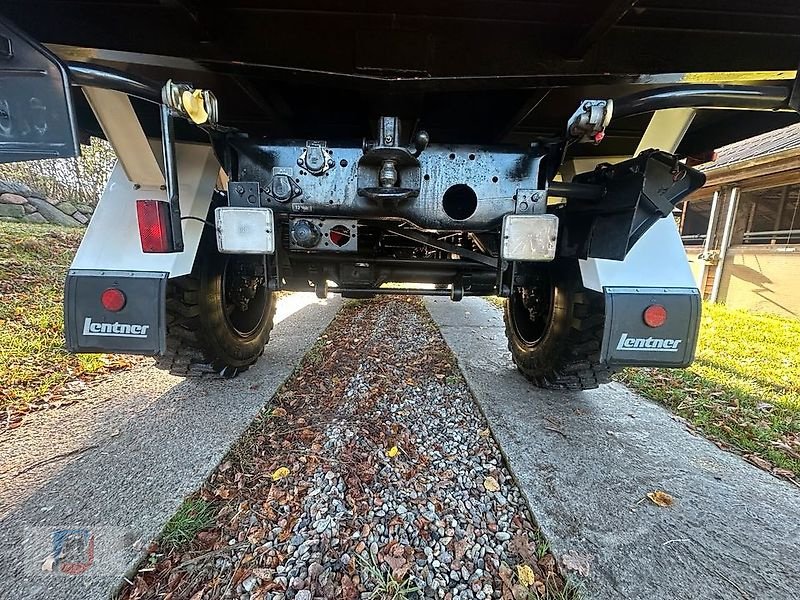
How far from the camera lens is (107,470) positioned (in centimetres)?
146

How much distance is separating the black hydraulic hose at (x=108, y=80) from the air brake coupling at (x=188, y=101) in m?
0.06

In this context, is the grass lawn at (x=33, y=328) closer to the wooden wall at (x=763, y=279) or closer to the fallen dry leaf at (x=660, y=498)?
the fallen dry leaf at (x=660, y=498)

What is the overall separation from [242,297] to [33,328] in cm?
197

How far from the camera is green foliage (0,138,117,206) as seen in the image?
752 cm

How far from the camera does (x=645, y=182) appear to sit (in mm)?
1313

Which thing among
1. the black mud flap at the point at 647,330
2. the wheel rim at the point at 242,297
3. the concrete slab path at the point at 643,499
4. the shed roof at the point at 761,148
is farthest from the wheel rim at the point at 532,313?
the shed roof at the point at 761,148

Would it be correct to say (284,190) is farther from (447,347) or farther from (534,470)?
(447,347)

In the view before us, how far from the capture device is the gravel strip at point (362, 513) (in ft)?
3.49

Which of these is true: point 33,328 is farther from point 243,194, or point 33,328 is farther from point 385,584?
point 385,584

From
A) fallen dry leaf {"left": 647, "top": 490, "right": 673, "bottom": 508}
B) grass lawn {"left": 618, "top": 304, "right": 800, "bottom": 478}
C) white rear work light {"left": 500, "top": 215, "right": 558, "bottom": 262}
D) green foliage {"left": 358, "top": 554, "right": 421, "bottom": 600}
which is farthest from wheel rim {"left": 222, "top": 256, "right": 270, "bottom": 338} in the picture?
grass lawn {"left": 618, "top": 304, "right": 800, "bottom": 478}

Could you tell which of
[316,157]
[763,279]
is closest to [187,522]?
[316,157]

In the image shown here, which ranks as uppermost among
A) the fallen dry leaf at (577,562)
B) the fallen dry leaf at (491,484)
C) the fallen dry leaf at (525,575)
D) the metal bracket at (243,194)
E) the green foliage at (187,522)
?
the metal bracket at (243,194)

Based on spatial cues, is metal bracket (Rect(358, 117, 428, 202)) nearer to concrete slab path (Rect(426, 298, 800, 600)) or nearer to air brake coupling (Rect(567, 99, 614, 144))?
air brake coupling (Rect(567, 99, 614, 144))

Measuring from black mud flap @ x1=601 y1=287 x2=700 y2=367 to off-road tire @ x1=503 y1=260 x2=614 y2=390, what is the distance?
0.64ft
